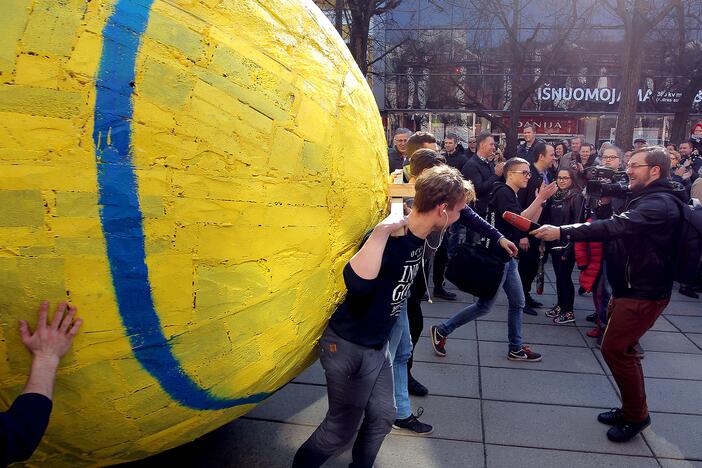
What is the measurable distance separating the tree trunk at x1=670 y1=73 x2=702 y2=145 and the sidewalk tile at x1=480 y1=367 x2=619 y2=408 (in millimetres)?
15915

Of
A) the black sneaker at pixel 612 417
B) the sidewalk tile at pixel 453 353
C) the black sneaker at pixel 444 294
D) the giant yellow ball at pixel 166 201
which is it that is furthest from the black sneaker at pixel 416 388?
the black sneaker at pixel 444 294

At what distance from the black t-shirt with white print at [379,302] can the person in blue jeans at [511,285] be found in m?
1.96

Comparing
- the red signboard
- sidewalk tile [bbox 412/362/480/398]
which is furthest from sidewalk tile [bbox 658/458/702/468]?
the red signboard

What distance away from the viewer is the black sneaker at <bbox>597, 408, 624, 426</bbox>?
3.58 m

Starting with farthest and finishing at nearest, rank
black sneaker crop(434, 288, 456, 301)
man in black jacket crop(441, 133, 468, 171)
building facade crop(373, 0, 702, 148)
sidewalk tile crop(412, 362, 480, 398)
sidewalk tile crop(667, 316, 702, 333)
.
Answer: building facade crop(373, 0, 702, 148) < man in black jacket crop(441, 133, 468, 171) < black sneaker crop(434, 288, 456, 301) < sidewalk tile crop(667, 316, 702, 333) < sidewalk tile crop(412, 362, 480, 398)

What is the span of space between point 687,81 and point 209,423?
21.0 metres

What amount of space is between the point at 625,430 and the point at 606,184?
2.24 metres

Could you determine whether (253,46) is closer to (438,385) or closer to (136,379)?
(136,379)

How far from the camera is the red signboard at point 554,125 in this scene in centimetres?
2152

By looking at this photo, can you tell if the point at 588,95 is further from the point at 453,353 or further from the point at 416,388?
the point at 416,388

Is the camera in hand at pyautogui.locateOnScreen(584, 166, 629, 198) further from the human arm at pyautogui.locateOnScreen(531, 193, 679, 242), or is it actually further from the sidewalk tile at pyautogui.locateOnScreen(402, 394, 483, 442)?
the sidewalk tile at pyautogui.locateOnScreen(402, 394, 483, 442)

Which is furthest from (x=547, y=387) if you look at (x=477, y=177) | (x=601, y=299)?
(x=477, y=177)

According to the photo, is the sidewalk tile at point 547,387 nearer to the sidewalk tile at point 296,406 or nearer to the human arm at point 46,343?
the sidewalk tile at point 296,406

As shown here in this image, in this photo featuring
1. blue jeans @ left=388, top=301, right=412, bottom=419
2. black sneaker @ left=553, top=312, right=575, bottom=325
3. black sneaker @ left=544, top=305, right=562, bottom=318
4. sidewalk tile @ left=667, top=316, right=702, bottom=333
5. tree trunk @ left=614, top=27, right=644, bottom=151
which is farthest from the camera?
tree trunk @ left=614, top=27, right=644, bottom=151
